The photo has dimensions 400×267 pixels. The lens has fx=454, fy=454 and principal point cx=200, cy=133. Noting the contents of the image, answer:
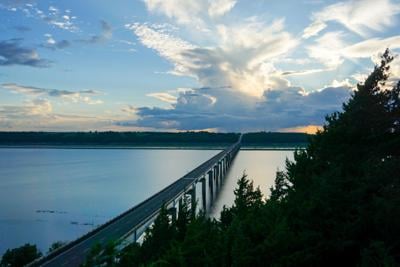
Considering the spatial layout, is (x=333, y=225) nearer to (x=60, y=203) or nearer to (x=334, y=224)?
(x=334, y=224)

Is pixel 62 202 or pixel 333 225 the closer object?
pixel 333 225

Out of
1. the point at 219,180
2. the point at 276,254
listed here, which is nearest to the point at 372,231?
the point at 276,254

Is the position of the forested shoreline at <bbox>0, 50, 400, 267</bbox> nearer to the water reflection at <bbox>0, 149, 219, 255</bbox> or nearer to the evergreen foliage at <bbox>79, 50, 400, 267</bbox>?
the evergreen foliage at <bbox>79, 50, 400, 267</bbox>

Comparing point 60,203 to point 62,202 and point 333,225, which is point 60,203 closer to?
point 62,202

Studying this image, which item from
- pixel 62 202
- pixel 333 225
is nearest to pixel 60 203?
pixel 62 202

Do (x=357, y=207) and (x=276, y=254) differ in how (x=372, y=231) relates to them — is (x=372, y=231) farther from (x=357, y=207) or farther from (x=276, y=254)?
(x=276, y=254)

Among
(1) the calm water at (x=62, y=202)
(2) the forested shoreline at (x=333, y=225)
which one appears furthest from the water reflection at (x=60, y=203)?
(2) the forested shoreline at (x=333, y=225)

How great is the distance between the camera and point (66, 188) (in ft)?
327

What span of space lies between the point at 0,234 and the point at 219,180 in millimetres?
75919

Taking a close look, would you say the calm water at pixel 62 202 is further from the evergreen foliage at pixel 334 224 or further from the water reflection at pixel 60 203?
the evergreen foliage at pixel 334 224

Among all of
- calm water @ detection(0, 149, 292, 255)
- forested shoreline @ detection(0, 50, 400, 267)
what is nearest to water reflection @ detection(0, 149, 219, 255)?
calm water @ detection(0, 149, 292, 255)

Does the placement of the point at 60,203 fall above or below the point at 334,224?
below

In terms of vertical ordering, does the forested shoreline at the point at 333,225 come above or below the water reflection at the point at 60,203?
above

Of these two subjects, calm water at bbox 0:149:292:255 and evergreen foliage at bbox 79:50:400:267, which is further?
calm water at bbox 0:149:292:255
